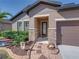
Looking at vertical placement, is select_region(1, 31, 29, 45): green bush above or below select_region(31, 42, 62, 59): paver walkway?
above

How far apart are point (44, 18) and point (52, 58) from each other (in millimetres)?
10825

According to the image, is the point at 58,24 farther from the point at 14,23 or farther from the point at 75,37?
the point at 14,23

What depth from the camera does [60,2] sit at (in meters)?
26.1

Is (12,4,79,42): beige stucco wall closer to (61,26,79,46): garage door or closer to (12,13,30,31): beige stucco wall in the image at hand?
(12,13,30,31): beige stucco wall

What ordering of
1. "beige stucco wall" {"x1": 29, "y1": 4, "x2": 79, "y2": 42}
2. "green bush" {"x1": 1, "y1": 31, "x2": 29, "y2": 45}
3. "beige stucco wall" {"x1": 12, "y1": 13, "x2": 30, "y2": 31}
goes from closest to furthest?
"beige stucco wall" {"x1": 29, "y1": 4, "x2": 79, "y2": 42}
"green bush" {"x1": 1, "y1": 31, "x2": 29, "y2": 45}
"beige stucco wall" {"x1": 12, "y1": 13, "x2": 30, "y2": 31}

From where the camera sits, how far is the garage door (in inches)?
914

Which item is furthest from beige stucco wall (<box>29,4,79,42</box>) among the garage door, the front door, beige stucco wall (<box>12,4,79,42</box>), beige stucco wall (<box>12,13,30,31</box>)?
beige stucco wall (<box>12,13,30,31</box>)

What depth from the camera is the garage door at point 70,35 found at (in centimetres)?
2322

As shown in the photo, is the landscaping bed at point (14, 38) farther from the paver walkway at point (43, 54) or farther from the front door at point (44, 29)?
the paver walkway at point (43, 54)

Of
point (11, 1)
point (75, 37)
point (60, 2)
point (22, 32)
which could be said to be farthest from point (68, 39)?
point (11, 1)

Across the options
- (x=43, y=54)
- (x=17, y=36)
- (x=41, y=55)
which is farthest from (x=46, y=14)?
(x=41, y=55)

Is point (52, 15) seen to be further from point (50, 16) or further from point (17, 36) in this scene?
point (17, 36)

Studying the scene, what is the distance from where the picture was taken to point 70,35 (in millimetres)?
23844

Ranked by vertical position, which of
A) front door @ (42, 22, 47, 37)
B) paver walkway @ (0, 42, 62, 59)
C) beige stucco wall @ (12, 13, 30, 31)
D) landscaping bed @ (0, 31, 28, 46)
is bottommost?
paver walkway @ (0, 42, 62, 59)
